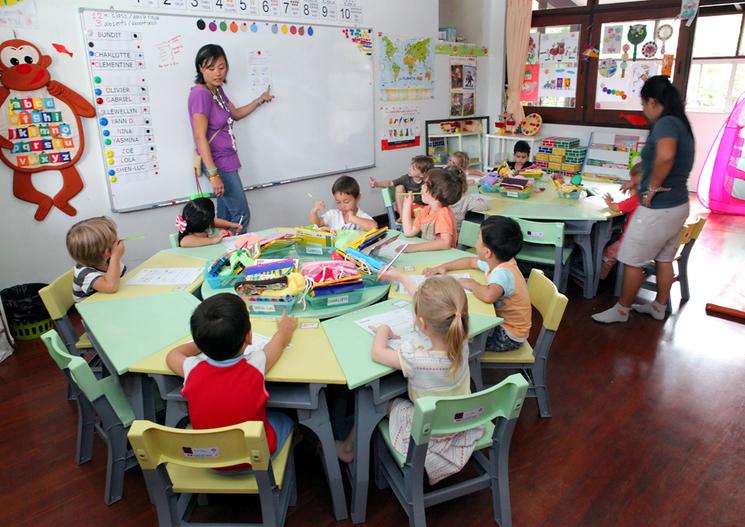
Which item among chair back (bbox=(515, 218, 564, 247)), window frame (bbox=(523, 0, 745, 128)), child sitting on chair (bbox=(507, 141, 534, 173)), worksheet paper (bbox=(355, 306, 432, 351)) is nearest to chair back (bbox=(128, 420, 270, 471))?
worksheet paper (bbox=(355, 306, 432, 351))

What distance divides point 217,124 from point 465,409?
3.07 meters

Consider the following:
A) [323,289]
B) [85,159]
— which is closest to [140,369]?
[323,289]

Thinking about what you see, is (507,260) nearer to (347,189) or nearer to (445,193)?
(445,193)

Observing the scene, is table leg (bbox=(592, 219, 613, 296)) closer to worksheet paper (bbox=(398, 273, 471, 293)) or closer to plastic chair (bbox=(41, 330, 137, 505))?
worksheet paper (bbox=(398, 273, 471, 293))

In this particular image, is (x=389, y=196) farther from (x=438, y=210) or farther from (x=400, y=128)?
(x=400, y=128)

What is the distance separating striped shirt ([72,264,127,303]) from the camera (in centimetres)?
238

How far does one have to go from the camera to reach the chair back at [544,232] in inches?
123

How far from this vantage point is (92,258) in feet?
7.97

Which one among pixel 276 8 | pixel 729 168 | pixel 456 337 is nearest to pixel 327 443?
pixel 456 337

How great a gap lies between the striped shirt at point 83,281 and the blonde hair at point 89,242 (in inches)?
2.0

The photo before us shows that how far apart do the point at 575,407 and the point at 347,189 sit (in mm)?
1757

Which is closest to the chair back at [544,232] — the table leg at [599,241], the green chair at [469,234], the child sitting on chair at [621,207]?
the green chair at [469,234]

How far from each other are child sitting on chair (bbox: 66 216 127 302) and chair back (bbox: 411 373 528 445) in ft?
5.25

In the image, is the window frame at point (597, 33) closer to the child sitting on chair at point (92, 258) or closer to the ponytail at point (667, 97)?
the ponytail at point (667, 97)
